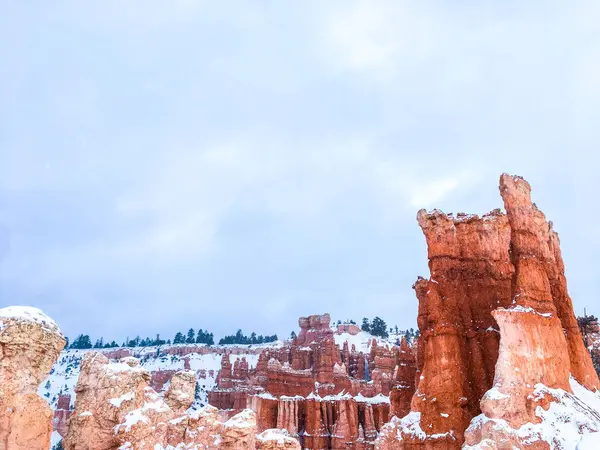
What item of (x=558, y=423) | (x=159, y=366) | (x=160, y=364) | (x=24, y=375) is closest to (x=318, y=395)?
(x=558, y=423)

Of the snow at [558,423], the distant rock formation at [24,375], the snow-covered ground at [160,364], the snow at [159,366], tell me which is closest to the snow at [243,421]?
the distant rock formation at [24,375]

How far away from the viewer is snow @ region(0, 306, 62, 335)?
1078 cm

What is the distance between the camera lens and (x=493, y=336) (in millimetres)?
30750

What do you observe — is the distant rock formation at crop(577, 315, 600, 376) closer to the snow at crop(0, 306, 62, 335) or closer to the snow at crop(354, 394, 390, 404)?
the snow at crop(354, 394, 390, 404)

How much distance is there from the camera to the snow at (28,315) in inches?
424

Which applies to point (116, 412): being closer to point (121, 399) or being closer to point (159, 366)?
point (121, 399)

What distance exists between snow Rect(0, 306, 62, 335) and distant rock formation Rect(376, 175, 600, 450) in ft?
56.3

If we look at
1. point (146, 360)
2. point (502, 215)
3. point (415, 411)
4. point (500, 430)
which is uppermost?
point (146, 360)

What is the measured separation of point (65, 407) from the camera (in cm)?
9819

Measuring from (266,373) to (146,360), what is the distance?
9316 cm

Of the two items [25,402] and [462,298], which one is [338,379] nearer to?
[462,298]

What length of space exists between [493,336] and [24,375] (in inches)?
1038

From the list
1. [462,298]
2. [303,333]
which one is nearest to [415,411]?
[462,298]

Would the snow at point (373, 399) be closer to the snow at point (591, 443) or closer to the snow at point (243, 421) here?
the snow at point (243, 421)
